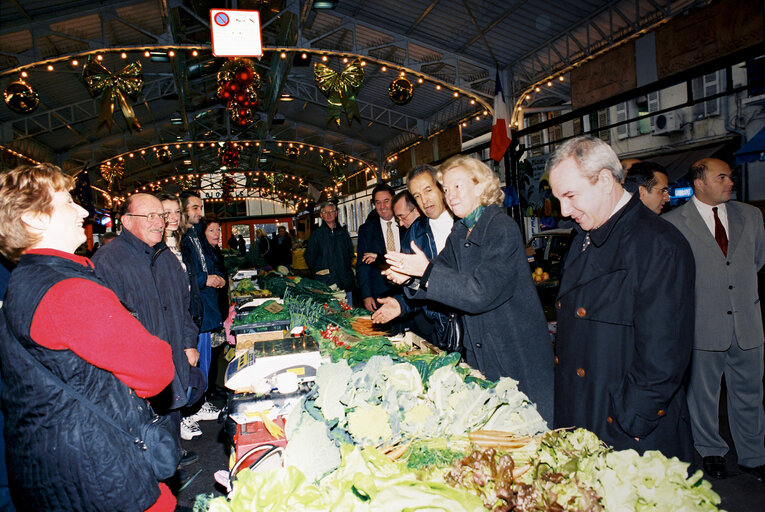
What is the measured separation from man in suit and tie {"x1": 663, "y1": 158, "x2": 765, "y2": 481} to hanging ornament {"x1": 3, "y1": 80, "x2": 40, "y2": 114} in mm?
10019

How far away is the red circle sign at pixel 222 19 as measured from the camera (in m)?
6.03

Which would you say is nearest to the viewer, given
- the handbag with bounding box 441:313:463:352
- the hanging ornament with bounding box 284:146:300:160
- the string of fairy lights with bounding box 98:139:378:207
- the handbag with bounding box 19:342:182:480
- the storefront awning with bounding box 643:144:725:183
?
the handbag with bounding box 19:342:182:480

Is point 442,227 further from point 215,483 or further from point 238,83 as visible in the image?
point 238,83

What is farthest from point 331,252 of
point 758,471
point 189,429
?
point 758,471

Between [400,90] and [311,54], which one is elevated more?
[311,54]

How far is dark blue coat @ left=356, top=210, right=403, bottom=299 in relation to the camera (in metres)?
4.60

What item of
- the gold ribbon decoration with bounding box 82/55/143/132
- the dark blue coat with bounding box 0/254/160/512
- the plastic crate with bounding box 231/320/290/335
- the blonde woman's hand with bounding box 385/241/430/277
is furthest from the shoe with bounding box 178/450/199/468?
the gold ribbon decoration with bounding box 82/55/143/132

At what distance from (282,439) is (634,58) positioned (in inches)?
281

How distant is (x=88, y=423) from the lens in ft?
4.21

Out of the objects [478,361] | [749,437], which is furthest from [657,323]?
[749,437]

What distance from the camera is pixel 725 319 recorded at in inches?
111

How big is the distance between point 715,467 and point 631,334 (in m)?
2.12

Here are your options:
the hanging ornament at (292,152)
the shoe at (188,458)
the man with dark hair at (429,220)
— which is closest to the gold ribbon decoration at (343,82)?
the man with dark hair at (429,220)

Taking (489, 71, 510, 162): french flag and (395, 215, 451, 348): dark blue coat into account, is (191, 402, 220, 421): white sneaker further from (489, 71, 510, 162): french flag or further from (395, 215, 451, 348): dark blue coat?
(489, 71, 510, 162): french flag
